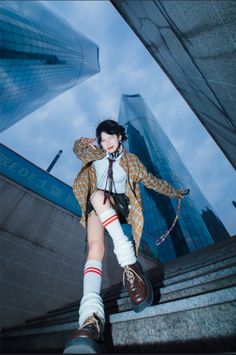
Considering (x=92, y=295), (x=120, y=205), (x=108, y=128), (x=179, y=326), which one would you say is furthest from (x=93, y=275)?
(x=108, y=128)

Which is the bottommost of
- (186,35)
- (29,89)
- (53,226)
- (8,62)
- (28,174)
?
(186,35)

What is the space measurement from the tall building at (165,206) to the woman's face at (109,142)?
24.3m

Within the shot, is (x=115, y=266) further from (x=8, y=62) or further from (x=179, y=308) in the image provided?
(x=8, y=62)

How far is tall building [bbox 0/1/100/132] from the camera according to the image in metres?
21.8

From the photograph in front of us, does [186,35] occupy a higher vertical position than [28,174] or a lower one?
lower

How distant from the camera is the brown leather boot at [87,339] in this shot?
89 centimetres

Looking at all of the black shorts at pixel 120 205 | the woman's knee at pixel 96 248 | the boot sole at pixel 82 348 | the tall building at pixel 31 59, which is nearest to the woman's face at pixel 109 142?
the black shorts at pixel 120 205

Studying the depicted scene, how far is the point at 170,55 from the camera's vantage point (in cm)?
234

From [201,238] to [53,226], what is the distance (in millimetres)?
33336

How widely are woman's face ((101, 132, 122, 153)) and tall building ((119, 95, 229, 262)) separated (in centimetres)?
2433

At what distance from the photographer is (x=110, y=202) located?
1775mm

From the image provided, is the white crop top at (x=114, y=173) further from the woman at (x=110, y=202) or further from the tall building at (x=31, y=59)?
the tall building at (x=31, y=59)

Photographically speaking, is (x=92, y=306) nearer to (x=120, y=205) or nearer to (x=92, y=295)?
(x=92, y=295)

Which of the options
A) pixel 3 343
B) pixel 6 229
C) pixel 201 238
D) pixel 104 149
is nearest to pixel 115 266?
pixel 6 229
